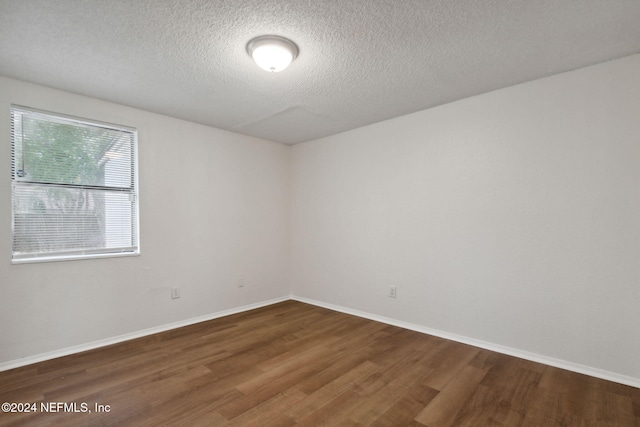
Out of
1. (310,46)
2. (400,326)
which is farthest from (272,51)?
(400,326)

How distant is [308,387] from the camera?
83.7 inches

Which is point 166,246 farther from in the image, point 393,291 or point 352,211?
point 393,291

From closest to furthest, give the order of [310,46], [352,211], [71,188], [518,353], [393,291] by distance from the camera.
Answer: [310,46] < [518,353] < [71,188] < [393,291] < [352,211]

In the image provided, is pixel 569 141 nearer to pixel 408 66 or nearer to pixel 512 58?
pixel 512 58

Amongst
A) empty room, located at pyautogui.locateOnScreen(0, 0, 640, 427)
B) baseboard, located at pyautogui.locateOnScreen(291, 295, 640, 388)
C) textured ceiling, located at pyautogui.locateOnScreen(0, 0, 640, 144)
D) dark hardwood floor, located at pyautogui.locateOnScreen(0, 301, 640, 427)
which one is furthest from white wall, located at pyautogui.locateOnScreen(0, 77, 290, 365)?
baseboard, located at pyautogui.locateOnScreen(291, 295, 640, 388)

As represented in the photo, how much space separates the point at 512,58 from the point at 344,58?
1.28 metres

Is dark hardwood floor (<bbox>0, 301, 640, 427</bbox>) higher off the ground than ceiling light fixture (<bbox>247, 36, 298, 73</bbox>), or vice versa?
ceiling light fixture (<bbox>247, 36, 298, 73</bbox>)

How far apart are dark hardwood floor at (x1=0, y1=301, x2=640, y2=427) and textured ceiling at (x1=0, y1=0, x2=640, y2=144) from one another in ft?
7.97

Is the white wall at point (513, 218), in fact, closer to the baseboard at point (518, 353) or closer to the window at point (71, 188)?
the baseboard at point (518, 353)

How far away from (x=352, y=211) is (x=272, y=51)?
7.70 feet

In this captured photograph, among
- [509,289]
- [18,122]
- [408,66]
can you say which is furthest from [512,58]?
[18,122]

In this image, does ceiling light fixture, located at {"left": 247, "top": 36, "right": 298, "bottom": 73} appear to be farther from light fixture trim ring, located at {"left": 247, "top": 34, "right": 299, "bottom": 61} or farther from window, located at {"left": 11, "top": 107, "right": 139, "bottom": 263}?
window, located at {"left": 11, "top": 107, "right": 139, "bottom": 263}

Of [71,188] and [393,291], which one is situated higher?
[71,188]

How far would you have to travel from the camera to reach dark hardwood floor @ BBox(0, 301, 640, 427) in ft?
5.90
